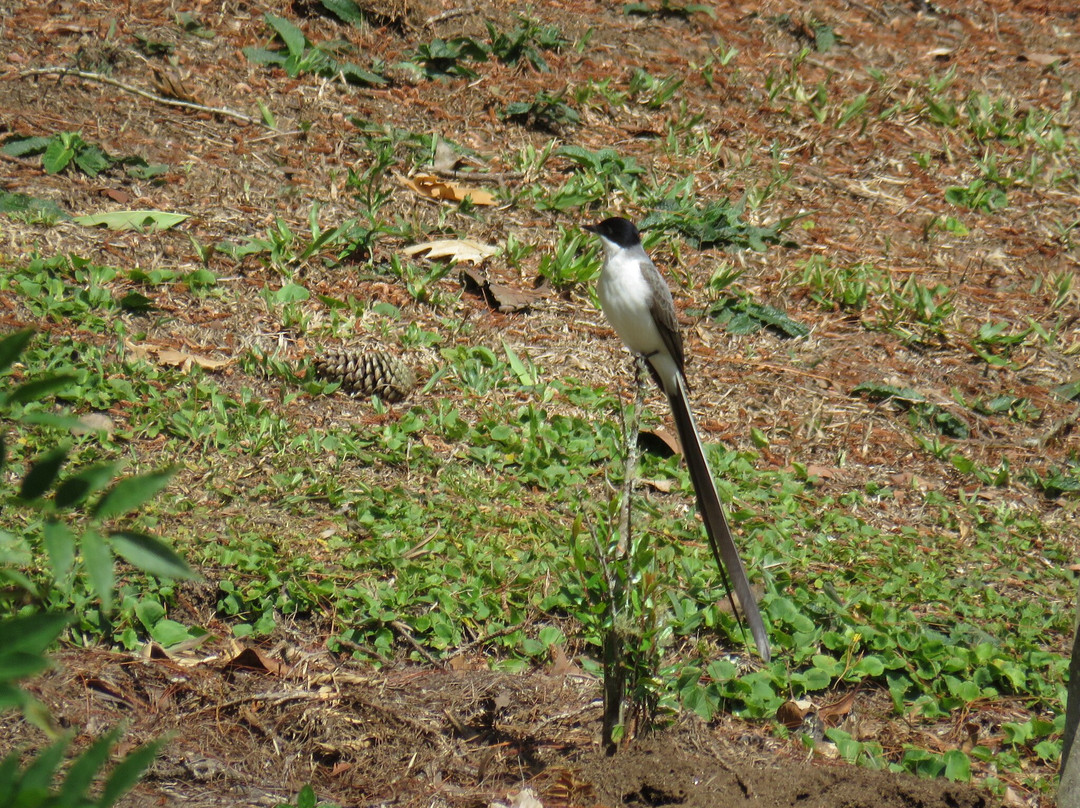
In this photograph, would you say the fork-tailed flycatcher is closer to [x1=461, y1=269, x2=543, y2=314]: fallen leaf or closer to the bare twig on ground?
[x1=461, y1=269, x2=543, y2=314]: fallen leaf

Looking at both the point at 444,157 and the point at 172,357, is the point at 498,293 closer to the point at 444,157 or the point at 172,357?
the point at 444,157

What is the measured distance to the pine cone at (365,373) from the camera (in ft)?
17.3

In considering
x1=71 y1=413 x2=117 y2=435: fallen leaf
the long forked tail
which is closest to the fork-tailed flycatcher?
the long forked tail

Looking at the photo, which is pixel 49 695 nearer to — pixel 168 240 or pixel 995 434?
pixel 168 240

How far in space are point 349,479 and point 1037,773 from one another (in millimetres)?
2856

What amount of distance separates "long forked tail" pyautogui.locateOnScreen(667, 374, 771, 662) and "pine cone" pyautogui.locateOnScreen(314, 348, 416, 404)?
1.55 metres

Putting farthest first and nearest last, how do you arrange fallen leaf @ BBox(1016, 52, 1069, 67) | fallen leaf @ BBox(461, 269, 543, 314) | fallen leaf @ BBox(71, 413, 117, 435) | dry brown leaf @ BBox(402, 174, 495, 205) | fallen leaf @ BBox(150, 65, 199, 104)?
1. fallen leaf @ BBox(1016, 52, 1069, 67)
2. fallen leaf @ BBox(150, 65, 199, 104)
3. dry brown leaf @ BBox(402, 174, 495, 205)
4. fallen leaf @ BBox(461, 269, 543, 314)
5. fallen leaf @ BBox(71, 413, 117, 435)

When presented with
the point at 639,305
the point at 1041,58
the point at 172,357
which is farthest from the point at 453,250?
the point at 1041,58

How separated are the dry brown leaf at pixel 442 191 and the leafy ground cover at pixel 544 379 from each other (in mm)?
28

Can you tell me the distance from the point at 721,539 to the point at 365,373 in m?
2.19

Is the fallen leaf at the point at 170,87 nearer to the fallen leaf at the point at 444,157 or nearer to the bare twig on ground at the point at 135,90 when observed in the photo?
the bare twig on ground at the point at 135,90

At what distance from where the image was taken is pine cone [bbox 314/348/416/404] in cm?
526

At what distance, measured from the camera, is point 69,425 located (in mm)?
1304

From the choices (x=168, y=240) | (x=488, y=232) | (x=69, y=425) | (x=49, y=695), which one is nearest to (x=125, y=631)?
(x=49, y=695)
